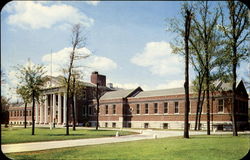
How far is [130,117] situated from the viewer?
42.9m

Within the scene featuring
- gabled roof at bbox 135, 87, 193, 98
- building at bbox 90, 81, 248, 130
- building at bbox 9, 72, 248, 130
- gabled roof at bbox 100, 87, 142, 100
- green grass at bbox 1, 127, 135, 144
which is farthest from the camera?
gabled roof at bbox 100, 87, 142, 100

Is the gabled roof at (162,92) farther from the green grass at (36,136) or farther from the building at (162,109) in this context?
the green grass at (36,136)

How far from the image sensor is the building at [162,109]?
3212cm

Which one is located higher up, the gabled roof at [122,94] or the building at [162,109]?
the gabled roof at [122,94]

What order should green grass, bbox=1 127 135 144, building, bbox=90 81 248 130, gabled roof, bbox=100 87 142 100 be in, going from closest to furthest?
green grass, bbox=1 127 135 144 < building, bbox=90 81 248 130 < gabled roof, bbox=100 87 142 100

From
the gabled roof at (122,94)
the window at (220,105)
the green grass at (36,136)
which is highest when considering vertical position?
the gabled roof at (122,94)

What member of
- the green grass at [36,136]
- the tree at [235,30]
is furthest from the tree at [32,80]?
the tree at [235,30]

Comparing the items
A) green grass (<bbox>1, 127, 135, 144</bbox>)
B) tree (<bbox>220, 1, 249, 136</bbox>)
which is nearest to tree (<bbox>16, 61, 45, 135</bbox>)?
green grass (<bbox>1, 127, 135, 144</bbox>)

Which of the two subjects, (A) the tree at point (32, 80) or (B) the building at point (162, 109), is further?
(B) the building at point (162, 109)

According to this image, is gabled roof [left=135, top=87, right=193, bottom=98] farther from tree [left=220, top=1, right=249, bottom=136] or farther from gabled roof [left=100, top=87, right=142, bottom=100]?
tree [left=220, top=1, right=249, bottom=136]

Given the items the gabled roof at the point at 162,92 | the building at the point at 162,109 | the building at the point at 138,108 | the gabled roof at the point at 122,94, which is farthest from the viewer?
the gabled roof at the point at 122,94

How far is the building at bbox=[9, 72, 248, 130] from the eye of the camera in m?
32.3

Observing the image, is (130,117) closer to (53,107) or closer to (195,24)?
(53,107)

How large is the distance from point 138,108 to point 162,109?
4664mm
